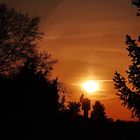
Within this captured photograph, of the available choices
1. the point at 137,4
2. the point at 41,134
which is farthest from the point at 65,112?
the point at 137,4

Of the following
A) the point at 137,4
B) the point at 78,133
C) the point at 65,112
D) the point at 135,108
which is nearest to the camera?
the point at 65,112

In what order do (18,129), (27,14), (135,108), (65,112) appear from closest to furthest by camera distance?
1. (18,129)
2. (65,112)
3. (135,108)
4. (27,14)

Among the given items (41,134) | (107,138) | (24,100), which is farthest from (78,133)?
(107,138)

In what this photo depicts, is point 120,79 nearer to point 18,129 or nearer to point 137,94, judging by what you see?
point 137,94

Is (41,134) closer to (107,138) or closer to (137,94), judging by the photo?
(137,94)

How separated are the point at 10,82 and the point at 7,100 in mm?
671

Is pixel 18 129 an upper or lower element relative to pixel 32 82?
lower

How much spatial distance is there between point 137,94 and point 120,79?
111 cm

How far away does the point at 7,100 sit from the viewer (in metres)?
Result: 11.1

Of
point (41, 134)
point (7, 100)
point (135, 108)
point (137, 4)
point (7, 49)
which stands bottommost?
point (41, 134)

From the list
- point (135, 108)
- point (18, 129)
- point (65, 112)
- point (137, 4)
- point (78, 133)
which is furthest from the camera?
point (137, 4)

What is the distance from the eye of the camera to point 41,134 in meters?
11.7

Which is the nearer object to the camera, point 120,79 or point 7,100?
point 7,100

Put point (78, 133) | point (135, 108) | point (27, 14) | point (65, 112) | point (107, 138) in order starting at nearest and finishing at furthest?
point (65, 112) < point (78, 133) < point (135, 108) < point (107, 138) < point (27, 14)
